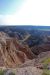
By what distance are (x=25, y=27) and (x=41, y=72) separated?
89.2m

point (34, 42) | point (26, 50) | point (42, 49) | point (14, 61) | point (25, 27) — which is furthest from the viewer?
point (25, 27)

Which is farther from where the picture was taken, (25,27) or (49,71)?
(25,27)

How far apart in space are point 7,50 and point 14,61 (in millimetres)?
2030

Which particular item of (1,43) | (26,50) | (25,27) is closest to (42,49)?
(26,50)

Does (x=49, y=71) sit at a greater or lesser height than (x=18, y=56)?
greater

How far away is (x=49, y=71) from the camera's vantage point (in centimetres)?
1014

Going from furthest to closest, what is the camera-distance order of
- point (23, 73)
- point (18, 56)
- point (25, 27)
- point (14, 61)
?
point (25, 27), point (18, 56), point (14, 61), point (23, 73)

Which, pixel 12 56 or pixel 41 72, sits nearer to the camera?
pixel 41 72

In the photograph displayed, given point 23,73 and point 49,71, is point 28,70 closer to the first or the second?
point 23,73

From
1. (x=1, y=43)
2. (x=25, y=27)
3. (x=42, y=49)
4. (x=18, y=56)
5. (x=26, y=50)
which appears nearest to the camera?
(x=1, y=43)

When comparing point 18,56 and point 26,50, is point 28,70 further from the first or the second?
point 26,50

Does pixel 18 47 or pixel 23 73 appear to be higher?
pixel 23 73

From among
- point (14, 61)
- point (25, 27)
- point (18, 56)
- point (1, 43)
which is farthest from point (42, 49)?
point (25, 27)

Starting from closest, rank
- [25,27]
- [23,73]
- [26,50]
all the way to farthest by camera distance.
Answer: [23,73] < [26,50] < [25,27]
